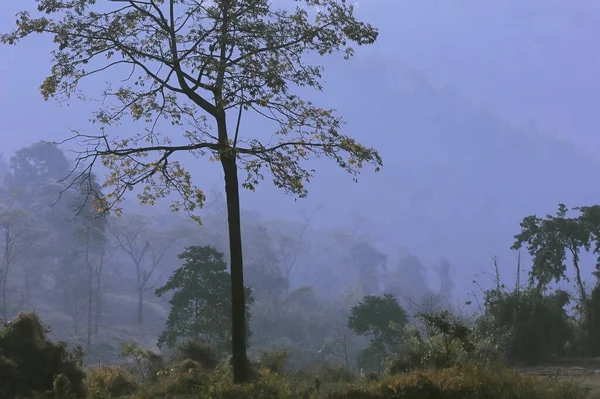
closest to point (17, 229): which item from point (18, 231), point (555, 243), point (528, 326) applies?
point (18, 231)

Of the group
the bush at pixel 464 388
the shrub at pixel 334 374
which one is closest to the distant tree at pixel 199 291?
the shrub at pixel 334 374

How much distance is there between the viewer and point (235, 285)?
1070cm

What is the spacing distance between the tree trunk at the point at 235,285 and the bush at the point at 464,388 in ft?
7.65

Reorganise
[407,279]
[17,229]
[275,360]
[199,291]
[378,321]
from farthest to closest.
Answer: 1. [407,279]
2. [17,229]
3. [378,321]
4. [199,291]
5. [275,360]

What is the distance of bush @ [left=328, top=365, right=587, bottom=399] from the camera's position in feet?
26.1

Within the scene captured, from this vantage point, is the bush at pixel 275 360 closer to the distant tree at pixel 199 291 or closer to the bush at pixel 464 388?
the bush at pixel 464 388

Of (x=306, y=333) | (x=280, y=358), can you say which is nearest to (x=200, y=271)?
(x=280, y=358)

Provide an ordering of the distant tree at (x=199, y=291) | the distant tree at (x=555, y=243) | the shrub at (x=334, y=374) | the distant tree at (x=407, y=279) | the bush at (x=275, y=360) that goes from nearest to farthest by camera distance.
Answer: the shrub at (x=334, y=374) < the bush at (x=275, y=360) < the distant tree at (x=555, y=243) < the distant tree at (x=199, y=291) < the distant tree at (x=407, y=279)

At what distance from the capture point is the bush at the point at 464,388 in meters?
7.95

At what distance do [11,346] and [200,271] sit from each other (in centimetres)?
1719

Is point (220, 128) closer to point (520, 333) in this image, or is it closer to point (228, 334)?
point (520, 333)

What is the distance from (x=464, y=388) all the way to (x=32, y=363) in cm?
804

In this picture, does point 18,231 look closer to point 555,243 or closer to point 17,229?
point 17,229

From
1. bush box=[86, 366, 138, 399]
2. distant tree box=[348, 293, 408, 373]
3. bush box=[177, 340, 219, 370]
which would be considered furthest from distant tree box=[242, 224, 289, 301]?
bush box=[86, 366, 138, 399]
